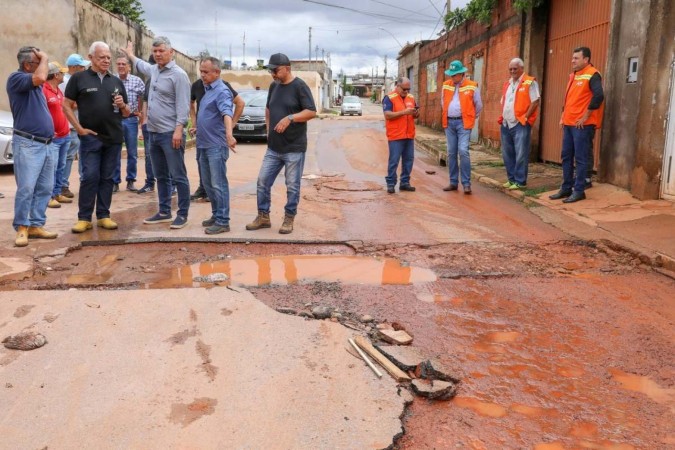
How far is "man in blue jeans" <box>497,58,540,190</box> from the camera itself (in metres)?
8.46

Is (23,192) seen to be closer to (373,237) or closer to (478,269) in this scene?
(373,237)

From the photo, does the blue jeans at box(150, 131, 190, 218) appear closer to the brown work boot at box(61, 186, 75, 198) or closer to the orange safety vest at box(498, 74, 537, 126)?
the brown work boot at box(61, 186, 75, 198)

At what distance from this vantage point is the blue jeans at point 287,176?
613 cm

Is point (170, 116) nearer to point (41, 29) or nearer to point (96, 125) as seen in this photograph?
point (96, 125)

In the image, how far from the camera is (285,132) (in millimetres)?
6039

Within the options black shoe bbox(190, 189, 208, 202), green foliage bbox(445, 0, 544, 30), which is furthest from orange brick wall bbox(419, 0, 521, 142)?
black shoe bbox(190, 189, 208, 202)

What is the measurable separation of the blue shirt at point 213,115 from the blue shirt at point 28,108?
4.68ft

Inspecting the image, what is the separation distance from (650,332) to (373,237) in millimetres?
2769

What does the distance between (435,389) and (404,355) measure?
1.26ft

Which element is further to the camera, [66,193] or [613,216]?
[66,193]

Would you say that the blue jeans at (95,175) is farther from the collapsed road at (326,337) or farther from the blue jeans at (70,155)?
the blue jeans at (70,155)

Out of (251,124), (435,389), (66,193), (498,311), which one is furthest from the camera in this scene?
(251,124)

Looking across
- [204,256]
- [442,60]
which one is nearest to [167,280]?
[204,256]

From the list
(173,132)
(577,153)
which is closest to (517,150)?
(577,153)
